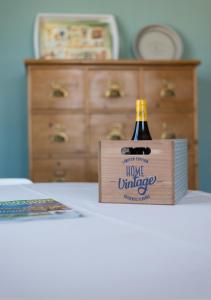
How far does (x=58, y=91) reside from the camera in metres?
3.12

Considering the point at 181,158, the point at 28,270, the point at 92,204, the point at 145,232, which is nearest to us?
the point at 28,270

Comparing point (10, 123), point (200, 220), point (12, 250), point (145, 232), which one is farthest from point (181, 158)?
point (10, 123)

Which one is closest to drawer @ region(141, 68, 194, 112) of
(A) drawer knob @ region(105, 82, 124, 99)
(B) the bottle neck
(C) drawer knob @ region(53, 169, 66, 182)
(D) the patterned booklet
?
(A) drawer knob @ region(105, 82, 124, 99)

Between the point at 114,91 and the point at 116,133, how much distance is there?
0.92 ft

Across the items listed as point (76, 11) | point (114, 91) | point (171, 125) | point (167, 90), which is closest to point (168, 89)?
point (167, 90)

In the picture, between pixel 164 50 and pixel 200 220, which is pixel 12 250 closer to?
pixel 200 220

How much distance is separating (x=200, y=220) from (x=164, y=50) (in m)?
2.99

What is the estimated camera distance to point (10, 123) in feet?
11.6

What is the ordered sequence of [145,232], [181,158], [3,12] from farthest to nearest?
[3,12] < [181,158] < [145,232]

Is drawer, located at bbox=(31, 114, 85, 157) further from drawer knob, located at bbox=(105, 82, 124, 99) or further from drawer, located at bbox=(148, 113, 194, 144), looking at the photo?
drawer, located at bbox=(148, 113, 194, 144)

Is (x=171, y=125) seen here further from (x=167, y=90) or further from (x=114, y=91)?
(x=114, y=91)

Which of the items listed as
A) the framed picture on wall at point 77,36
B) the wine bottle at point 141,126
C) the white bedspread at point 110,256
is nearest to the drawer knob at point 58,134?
the framed picture on wall at point 77,36

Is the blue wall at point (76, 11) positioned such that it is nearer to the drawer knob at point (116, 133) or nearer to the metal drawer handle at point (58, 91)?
the metal drawer handle at point (58, 91)

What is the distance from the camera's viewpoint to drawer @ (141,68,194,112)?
323 centimetres
